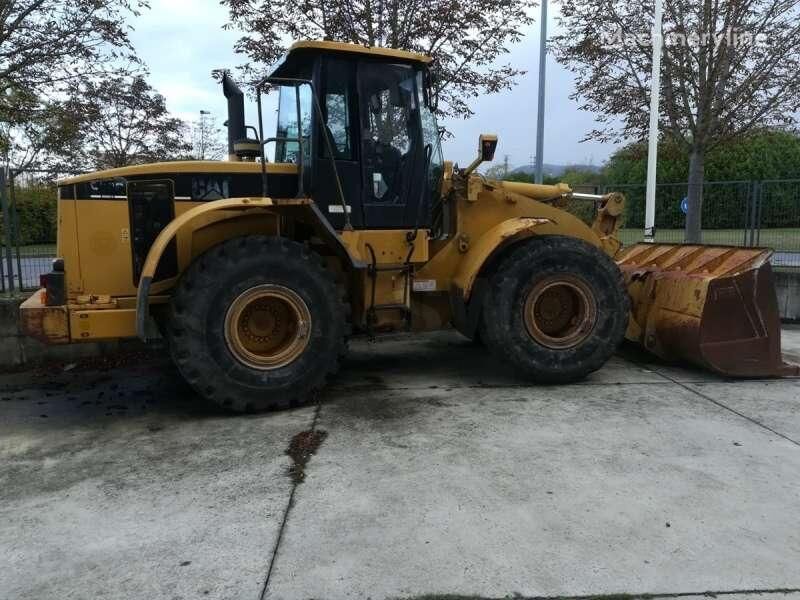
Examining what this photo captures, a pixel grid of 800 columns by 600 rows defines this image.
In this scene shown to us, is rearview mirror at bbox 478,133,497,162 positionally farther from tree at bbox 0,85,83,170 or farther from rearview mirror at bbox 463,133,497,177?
tree at bbox 0,85,83,170

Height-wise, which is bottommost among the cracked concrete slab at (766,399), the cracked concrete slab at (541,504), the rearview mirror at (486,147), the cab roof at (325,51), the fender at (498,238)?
the cracked concrete slab at (541,504)

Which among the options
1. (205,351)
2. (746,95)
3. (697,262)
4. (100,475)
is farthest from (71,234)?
(746,95)

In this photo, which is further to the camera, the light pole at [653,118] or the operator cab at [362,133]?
the light pole at [653,118]

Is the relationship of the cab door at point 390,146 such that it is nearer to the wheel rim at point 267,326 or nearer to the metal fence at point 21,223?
the wheel rim at point 267,326

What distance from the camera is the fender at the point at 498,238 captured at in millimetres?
5426

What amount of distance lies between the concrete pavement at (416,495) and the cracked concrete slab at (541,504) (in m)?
0.01

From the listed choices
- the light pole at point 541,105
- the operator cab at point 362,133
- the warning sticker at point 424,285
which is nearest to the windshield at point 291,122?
the operator cab at point 362,133

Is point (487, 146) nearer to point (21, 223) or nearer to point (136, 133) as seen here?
point (21, 223)

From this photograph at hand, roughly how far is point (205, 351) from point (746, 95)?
33.0ft

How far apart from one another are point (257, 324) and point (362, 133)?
1.82 metres

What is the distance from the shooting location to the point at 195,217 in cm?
460

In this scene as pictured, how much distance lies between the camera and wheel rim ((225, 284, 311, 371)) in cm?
471

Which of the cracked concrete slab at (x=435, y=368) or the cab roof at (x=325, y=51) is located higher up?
the cab roof at (x=325, y=51)

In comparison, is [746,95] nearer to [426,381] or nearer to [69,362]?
[426,381]
